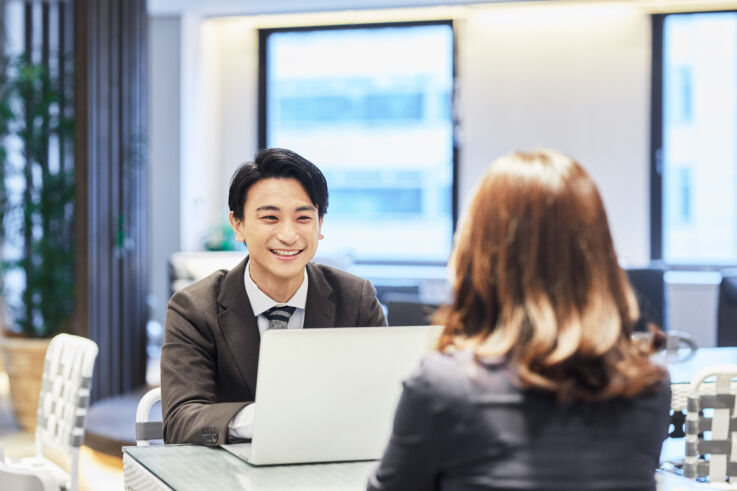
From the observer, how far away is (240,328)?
2078 mm

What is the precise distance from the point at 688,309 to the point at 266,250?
5.18 metres

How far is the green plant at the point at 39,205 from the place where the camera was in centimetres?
543

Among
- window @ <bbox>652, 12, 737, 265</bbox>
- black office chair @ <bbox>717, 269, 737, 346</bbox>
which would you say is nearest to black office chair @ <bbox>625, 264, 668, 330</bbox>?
black office chair @ <bbox>717, 269, 737, 346</bbox>

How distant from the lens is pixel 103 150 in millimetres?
5352

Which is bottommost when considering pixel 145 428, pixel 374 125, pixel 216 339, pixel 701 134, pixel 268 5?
pixel 145 428

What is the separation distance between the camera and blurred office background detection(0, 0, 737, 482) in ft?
22.7

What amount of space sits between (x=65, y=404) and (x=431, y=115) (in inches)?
196

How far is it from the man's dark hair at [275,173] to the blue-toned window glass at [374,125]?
5.30 m

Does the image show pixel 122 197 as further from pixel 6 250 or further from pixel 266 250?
pixel 266 250

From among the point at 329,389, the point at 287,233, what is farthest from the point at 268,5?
the point at 329,389

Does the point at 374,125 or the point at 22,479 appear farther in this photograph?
the point at 374,125

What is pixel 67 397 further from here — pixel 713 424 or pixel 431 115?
pixel 431 115

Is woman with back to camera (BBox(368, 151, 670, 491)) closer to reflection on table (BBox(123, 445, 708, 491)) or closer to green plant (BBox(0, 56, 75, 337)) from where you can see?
reflection on table (BBox(123, 445, 708, 491))

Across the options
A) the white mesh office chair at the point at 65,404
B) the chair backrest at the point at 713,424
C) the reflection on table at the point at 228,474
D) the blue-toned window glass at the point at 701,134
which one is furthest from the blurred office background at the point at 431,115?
the reflection on table at the point at 228,474
